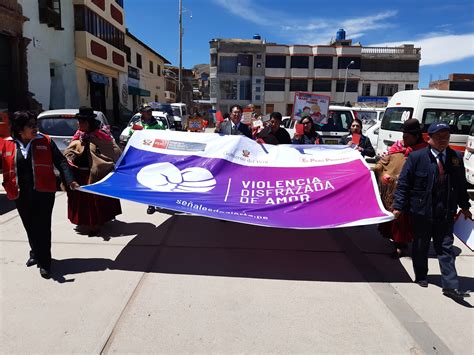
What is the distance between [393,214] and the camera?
384cm

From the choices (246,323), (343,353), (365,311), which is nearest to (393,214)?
(365,311)

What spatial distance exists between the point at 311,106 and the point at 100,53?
19.6 meters

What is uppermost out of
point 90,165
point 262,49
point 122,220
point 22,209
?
point 262,49

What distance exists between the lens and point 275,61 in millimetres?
50969

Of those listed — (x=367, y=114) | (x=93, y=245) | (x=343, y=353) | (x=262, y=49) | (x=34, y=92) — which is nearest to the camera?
(x=343, y=353)

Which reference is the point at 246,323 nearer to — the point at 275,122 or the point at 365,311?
the point at 365,311

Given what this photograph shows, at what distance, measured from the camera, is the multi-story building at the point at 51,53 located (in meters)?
17.5

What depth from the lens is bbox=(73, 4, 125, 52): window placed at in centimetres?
2164

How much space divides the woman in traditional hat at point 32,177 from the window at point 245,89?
160 ft

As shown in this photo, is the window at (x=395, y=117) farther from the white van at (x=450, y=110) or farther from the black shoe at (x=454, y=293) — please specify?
the black shoe at (x=454, y=293)

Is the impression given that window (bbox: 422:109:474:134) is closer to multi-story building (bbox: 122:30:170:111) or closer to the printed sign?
the printed sign

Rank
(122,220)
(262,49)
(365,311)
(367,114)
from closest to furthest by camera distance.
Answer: (365,311)
(122,220)
(367,114)
(262,49)

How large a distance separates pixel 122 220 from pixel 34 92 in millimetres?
14986

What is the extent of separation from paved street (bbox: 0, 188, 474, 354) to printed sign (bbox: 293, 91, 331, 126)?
4.28 metres
